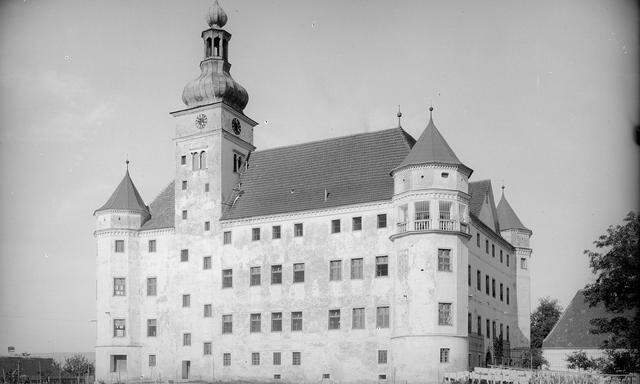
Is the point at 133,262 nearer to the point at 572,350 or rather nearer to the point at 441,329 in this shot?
the point at 441,329

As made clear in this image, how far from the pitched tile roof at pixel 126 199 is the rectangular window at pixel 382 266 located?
21880mm

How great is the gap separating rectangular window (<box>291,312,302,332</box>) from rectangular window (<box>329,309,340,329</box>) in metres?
2.47

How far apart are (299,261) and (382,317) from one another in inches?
301

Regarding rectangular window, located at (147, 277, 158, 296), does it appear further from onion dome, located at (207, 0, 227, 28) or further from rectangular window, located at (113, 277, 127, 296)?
onion dome, located at (207, 0, 227, 28)

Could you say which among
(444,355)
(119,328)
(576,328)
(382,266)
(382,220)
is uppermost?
(382,220)

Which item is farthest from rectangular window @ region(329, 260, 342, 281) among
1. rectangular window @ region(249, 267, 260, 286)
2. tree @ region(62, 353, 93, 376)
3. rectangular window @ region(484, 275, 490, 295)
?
tree @ region(62, 353, 93, 376)

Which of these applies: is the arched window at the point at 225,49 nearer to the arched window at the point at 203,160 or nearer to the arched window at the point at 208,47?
the arched window at the point at 208,47

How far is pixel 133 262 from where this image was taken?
71250mm

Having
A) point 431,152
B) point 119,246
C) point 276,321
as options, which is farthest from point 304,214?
point 119,246

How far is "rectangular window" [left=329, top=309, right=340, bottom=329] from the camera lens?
62003 mm

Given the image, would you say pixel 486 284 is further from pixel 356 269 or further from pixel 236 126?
pixel 236 126

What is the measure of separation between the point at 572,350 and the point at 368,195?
86.8 ft

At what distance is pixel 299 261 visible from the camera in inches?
2517

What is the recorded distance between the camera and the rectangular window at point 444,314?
189 ft
